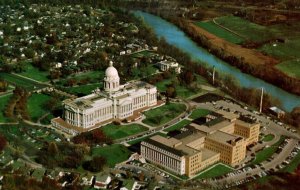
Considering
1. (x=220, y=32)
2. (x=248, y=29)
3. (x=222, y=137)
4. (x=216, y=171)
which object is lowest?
(x=216, y=171)

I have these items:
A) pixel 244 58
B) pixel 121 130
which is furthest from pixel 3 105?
pixel 244 58

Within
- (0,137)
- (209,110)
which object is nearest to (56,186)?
(0,137)

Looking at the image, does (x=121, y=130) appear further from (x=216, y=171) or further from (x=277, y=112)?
(x=277, y=112)

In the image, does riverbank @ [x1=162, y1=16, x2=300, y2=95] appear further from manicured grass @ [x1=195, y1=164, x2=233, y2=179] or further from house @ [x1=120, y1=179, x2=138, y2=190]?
house @ [x1=120, y1=179, x2=138, y2=190]

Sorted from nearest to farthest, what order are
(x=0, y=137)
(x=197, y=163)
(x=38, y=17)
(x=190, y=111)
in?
(x=197, y=163)
(x=0, y=137)
(x=190, y=111)
(x=38, y=17)

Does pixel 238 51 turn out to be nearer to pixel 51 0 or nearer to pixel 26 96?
pixel 26 96

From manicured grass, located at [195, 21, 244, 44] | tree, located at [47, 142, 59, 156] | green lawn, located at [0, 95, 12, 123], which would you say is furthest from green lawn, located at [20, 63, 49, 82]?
manicured grass, located at [195, 21, 244, 44]

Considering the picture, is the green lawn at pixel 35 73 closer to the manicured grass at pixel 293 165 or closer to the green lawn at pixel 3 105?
the green lawn at pixel 3 105
